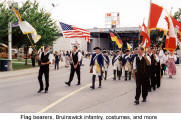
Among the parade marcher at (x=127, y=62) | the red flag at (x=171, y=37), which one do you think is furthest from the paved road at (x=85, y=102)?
the parade marcher at (x=127, y=62)

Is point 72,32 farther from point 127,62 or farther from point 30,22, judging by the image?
point 30,22

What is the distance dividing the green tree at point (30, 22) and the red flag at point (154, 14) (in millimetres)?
13705

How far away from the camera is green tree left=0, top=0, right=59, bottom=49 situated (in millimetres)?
20391

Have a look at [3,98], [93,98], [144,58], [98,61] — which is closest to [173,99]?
[144,58]

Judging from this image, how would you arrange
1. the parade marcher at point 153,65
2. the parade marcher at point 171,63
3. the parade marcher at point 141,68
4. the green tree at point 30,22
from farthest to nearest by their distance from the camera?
the green tree at point 30,22 → the parade marcher at point 171,63 → the parade marcher at point 153,65 → the parade marcher at point 141,68

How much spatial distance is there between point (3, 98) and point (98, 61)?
4.35 metres

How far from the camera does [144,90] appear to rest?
8398 mm

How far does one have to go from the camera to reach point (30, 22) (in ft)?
81.8

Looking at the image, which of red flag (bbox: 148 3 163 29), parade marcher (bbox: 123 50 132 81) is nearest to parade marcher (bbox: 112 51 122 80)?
parade marcher (bbox: 123 50 132 81)

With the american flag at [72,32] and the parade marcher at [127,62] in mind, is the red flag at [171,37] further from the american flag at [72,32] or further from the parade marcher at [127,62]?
the american flag at [72,32]

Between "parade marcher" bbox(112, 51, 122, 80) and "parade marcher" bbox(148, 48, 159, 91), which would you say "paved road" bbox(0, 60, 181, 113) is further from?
"parade marcher" bbox(112, 51, 122, 80)

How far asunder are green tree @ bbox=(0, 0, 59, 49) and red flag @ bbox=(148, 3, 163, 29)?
13705mm

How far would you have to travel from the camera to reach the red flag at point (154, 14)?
8.91 m

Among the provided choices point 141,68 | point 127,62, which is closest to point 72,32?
point 127,62
